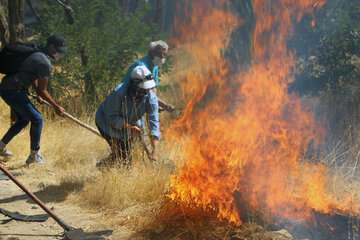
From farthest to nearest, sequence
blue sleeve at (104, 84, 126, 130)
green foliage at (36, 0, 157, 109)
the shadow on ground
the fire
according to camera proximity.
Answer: green foliage at (36, 0, 157, 109) → the shadow on ground → blue sleeve at (104, 84, 126, 130) → the fire

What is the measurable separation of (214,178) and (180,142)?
2.88m

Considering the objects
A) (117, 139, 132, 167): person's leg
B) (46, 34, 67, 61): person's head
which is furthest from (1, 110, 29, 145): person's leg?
(117, 139, 132, 167): person's leg

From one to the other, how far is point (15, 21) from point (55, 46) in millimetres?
2628

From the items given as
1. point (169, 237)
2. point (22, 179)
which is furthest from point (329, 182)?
point (22, 179)

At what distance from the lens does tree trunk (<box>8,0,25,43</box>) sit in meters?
9.30

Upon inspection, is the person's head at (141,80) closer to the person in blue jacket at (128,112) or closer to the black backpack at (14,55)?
the person in blue jacket at (128,112)

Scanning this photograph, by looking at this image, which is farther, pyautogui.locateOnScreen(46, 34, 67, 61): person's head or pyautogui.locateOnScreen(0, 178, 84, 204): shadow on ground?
pyautogui.locateOnScreen(46, 34, 67, 61): person's head

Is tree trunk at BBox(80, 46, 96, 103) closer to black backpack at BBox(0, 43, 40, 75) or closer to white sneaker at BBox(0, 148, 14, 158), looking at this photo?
white sneaker at BBox(0, 148, 14, 158)

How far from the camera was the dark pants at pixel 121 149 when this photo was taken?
6699 mm

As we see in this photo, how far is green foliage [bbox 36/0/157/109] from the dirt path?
382cm

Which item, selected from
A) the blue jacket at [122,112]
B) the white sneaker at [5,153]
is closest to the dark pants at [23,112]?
the white sneaker at [5,153]

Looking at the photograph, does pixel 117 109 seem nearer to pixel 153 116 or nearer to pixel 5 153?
pixel 153 116

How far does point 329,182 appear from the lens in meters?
6.35

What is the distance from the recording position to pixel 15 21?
9367mm
